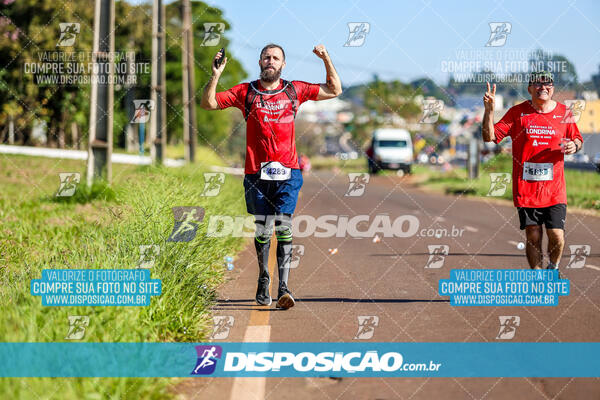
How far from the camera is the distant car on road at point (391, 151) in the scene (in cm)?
4381

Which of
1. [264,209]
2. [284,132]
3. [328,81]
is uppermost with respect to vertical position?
[328,81]

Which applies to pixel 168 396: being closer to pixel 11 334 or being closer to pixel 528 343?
pixel 11 334

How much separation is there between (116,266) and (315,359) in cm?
173

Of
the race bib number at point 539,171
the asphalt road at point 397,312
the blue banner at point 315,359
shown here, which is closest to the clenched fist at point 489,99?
the race bib number at point 539,171

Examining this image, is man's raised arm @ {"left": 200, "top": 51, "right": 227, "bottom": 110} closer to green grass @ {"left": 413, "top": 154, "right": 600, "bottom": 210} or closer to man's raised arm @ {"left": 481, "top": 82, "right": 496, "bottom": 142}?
man's raised arm @ {"left": 481, "top": 82, "right": 496, "bottom": 142}

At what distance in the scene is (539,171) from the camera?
6965mm

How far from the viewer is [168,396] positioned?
430cm

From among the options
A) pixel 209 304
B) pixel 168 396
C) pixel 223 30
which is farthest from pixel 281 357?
pixel 223 30

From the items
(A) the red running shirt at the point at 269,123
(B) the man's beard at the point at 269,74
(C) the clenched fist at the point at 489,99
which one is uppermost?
(B) the man's beard at the point at 269,74

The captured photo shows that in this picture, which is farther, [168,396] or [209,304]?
[209,304]

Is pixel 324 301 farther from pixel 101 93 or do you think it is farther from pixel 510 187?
pixel 510 187

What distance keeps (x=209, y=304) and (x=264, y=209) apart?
96 cm

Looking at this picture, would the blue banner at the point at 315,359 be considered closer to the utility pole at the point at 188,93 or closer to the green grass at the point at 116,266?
the green grass at the point at 116,266

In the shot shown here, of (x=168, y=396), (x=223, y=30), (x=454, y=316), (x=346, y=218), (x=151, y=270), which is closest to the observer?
(x=168, y=396)
